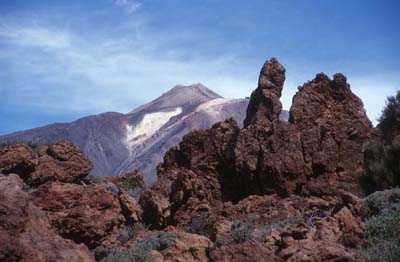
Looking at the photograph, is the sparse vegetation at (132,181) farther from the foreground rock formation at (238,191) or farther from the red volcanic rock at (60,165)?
the red volcanic rock at (60,165)

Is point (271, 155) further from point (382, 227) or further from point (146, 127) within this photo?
point (146, 127)

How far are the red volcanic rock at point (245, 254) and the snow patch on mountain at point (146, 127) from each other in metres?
64.9

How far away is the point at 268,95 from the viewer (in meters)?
15.6

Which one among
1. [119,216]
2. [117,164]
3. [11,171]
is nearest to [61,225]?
[119,216]

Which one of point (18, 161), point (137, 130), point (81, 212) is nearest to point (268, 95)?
point (18, 161)

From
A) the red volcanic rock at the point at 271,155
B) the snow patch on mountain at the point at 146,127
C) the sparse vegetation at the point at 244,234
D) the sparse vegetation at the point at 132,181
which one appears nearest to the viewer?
the sparse vegetation at the point at 244,234

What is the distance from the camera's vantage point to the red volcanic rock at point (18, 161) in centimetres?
1205

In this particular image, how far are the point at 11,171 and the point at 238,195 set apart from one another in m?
6.23

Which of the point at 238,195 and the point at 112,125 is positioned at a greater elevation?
the point at 112,125

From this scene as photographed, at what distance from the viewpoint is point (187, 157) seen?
1509 centimetres

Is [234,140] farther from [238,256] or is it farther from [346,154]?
[238,256]

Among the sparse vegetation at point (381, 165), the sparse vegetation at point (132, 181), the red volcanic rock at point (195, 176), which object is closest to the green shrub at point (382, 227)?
the sparse vegetation at point (381, 165)

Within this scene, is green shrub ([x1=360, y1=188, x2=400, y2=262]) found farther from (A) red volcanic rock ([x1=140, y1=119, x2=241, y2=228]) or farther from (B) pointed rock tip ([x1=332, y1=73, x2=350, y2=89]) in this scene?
(B) pointed rock tip ([x1=332, y1=73, x2=350, y2=89])

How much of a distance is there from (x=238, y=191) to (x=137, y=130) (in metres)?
62.3
